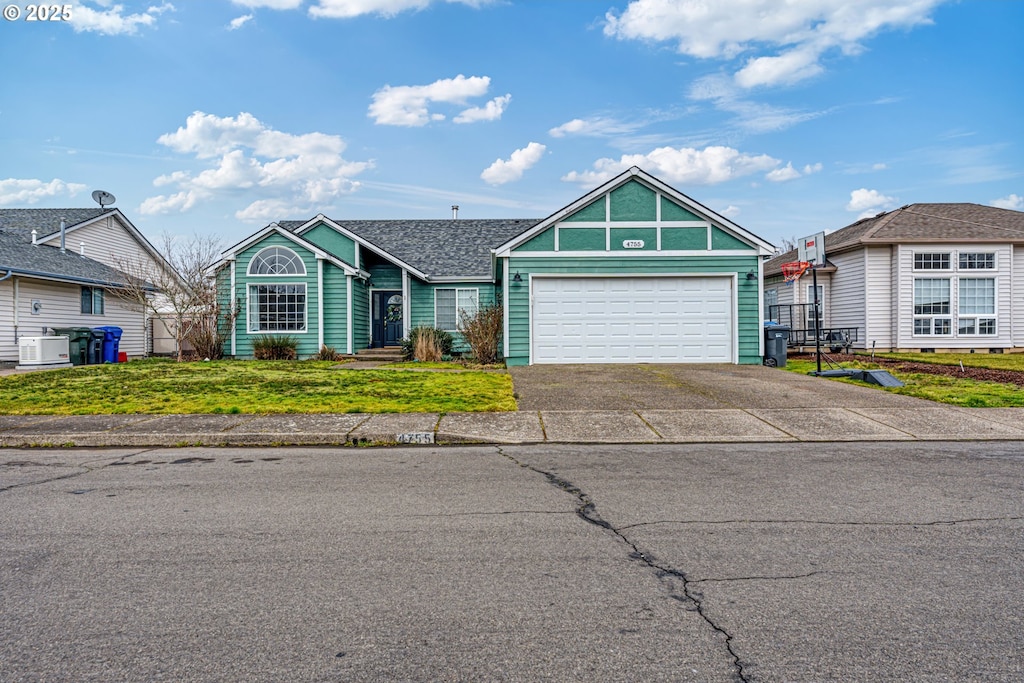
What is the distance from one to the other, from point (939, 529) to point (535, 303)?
13.8m

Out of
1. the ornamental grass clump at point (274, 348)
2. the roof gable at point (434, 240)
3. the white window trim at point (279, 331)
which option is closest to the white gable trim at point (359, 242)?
the roof gable at point (434, 240)

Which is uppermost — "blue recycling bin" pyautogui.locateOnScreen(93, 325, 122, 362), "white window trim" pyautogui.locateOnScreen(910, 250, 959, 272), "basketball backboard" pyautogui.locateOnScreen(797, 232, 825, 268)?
"white window trim" pyautogui.locateOnScreen(910, 250, 959, 272)

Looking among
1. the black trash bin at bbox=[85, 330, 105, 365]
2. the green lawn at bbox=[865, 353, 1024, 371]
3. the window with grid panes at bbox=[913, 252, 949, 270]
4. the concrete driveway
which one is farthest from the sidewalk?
the window with grid panes at bbox=[913, 252, 949, 270]

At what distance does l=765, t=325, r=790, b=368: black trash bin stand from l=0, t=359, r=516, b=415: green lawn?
7351 mm

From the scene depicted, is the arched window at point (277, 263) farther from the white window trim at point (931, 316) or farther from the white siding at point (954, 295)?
the white window trim at point (931, 316)

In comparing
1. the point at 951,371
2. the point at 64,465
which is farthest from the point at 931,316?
the point at 64,465

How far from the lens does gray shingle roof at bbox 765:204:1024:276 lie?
23.0 metres

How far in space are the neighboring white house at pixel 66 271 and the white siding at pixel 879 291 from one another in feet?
76.6

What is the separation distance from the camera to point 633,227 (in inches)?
714

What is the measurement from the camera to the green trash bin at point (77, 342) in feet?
67.4

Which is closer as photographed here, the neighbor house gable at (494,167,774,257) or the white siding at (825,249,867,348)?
the neighbor house gable at (494,167,774,257)

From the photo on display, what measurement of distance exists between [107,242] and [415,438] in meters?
25.4

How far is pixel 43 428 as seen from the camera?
908cm

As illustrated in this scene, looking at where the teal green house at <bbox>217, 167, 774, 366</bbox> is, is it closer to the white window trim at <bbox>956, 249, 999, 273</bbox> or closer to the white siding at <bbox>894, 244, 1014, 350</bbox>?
the white siding at <bbox>894, 244, 1014, 350</bbox>
